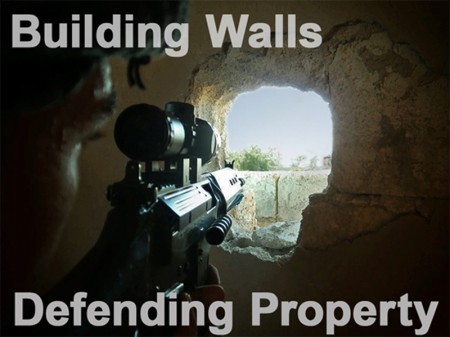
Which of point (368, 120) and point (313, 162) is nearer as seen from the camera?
point (368, 120)

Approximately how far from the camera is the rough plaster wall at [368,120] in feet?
6.95

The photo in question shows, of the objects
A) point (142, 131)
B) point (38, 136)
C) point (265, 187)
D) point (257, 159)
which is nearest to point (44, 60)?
point (38, 136)

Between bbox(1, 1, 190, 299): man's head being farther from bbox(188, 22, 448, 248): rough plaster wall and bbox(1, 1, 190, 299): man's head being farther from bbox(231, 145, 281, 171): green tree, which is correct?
Answer: bbox(231, 145, 281, 171): green tree

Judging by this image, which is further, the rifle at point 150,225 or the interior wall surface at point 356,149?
the interior wall surface at point 356,149

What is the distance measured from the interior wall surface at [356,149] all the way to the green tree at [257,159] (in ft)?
14.7

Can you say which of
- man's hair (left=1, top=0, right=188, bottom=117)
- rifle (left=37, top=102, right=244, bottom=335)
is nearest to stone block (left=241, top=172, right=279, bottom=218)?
rifle (left=37, top=102, right=244, bottom=335)

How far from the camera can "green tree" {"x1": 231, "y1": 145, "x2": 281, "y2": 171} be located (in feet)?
22.7

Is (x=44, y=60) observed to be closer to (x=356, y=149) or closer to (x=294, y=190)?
(x=356, y=149)

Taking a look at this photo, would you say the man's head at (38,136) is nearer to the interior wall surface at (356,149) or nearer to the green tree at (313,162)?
the interior wall surface at (356,149)

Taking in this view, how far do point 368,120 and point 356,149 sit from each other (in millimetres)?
188

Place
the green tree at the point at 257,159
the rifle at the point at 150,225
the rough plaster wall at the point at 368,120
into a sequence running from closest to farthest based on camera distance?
1. the rifle at the point at 150,225
2. the rough plaster wall at the point at 368,120
3. the green tree at the point at 257,159

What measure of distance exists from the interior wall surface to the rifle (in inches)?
41.1

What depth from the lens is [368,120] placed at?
2.21 m

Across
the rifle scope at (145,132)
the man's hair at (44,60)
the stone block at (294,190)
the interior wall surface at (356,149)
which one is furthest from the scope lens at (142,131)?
the stone block at (294,190)
